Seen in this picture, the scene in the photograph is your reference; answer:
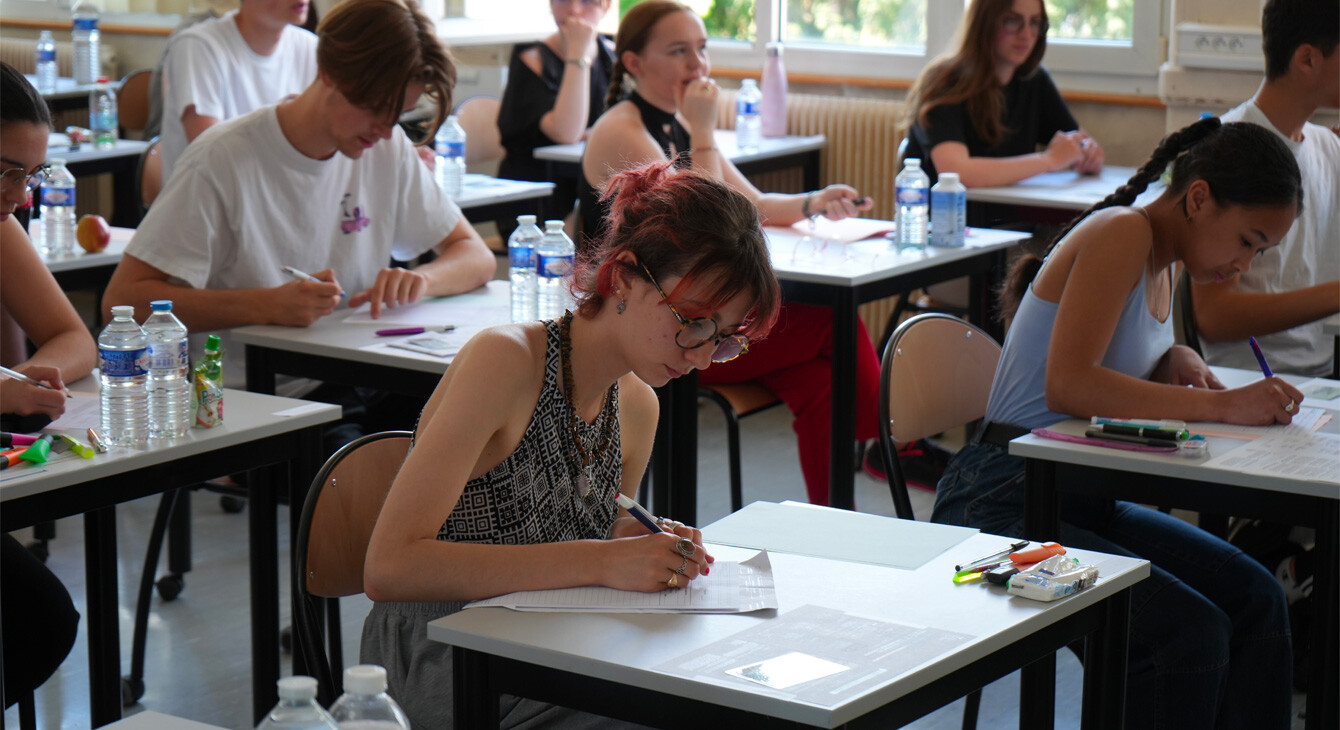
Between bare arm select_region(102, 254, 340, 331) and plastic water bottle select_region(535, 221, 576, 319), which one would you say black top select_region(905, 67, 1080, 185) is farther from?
bare arm select_region(102, 254, 340, 331)

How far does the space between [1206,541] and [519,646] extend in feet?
4.03

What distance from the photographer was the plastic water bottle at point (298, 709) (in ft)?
3.20

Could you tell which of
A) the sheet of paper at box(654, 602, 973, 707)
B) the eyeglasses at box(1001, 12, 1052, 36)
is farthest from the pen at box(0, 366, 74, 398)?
the eyeglasses at box(1001, 12, 1052, 36)

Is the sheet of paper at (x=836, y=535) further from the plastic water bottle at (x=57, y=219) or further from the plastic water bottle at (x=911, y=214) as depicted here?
the plastic water bottle at (x=57, y=219)

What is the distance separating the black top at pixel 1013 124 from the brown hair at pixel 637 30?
918mm

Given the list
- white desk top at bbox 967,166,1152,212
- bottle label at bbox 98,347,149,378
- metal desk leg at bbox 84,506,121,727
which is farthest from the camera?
white desk top at bbox 967,166,1152,212

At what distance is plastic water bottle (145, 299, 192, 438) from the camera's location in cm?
210

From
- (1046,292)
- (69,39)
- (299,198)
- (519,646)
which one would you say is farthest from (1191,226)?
(69,39)

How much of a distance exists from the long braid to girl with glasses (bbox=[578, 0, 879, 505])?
81 centimetres

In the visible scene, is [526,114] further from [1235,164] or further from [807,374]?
[1235,164]

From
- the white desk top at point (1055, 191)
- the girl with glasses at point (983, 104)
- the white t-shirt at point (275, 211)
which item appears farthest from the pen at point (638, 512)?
the girl with glasses at point (983, 104)

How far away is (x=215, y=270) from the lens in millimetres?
2848

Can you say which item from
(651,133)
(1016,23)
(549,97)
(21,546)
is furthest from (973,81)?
(21,546)

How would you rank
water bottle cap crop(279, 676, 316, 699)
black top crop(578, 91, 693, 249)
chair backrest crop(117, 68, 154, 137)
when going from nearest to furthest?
1. water bottle cap crop(279, 676, 316, 699)
2. black top crop(578, 91, 693, 249)
3. chair backrest crop(117, 68, 154, 137)
